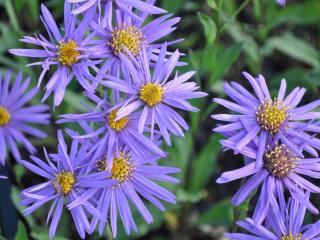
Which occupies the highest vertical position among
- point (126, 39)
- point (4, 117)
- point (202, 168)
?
point (126, 39)

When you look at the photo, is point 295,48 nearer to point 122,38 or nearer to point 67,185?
point 122,38

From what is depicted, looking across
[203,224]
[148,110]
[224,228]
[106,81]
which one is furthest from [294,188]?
[224,228]

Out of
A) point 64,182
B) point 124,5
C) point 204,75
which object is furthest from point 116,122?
point 204,75

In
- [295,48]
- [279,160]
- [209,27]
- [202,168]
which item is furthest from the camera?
[295,48]

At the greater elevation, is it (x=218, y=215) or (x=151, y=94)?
(x=151, y=94)

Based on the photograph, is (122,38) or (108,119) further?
(122,38)

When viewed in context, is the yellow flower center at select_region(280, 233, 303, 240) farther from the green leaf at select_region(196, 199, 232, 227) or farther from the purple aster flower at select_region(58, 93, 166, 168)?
the green leaf at select_region(196, 199, 232, 227)

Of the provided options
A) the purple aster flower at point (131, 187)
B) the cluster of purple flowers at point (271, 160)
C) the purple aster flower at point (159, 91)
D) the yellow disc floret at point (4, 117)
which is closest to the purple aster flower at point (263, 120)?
the cluster of purple flowers at point (271, 160)

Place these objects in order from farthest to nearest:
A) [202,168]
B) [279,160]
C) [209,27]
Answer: [202,168]
[209,27]
[279,160]
